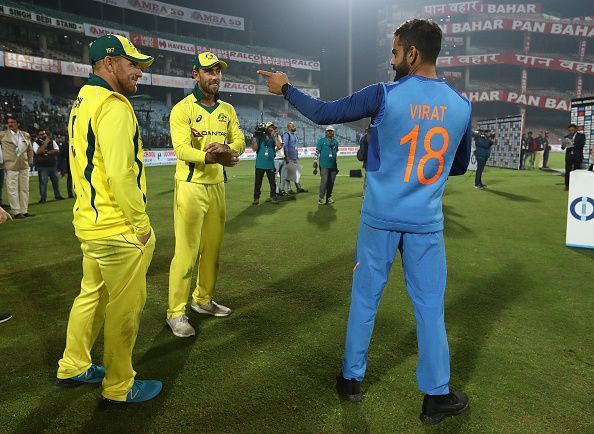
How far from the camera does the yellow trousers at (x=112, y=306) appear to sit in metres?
2.58

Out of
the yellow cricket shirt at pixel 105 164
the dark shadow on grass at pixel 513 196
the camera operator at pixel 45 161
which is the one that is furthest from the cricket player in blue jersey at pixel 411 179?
the camera operator at pixel 45 161

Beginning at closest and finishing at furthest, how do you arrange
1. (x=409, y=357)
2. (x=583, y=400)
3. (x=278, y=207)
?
(x=583, y=400)
(x=409, y=357)
(x=278, y=207)

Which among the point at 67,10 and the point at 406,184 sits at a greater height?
the point at 67,10

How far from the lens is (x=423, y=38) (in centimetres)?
238

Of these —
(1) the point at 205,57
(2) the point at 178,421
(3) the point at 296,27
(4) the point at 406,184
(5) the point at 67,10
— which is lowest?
(2) the point at 178,421

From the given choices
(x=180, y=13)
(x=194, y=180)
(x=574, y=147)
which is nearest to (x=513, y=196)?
(x=574, y=147)

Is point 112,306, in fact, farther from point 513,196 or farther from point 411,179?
point 513,196

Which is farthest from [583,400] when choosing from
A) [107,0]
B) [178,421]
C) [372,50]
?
[372,50]

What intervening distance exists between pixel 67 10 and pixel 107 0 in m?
3.75

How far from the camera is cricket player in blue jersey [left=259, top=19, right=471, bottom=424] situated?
237 centimetres

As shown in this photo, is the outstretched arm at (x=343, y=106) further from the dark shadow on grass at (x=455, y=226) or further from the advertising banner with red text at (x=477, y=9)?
the advertising banner with red text at (x=477, y=9)

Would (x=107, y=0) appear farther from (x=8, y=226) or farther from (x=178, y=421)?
(x=178, y=421)

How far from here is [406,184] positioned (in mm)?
2484

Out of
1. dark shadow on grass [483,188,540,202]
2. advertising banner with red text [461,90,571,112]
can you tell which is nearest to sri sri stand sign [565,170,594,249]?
dark shadow on grass [483,188,540,202]
